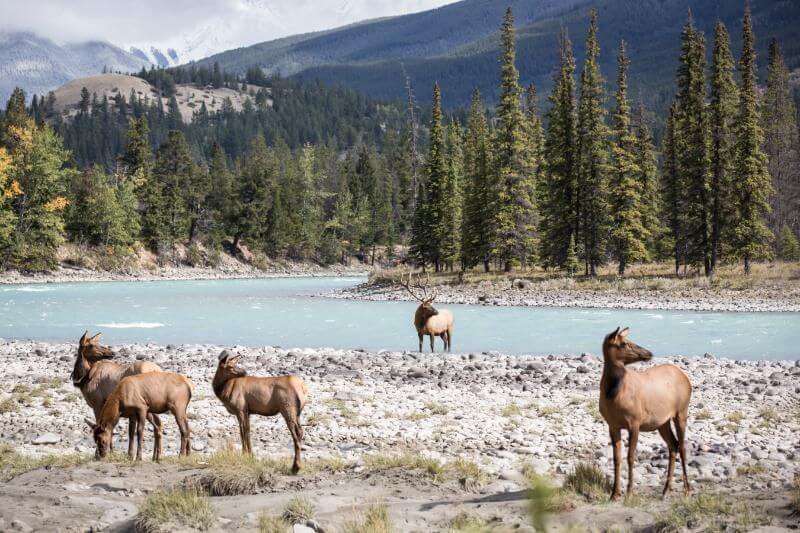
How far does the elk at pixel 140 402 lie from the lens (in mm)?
9727

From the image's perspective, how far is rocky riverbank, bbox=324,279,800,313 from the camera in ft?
129

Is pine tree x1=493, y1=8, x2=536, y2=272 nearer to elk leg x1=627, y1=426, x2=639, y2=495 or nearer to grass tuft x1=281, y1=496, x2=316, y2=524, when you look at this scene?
elk leg x1=627, y1=426, x2=639, y2=495

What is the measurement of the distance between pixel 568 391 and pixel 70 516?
38.0ft

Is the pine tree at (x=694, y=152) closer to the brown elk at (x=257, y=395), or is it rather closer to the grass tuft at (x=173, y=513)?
the brown elk at (x=257, y=395)

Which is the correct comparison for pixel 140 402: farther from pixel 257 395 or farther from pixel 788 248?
pixel 788 248

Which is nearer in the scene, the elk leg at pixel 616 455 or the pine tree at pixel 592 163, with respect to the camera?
the elk leg at pixel 616 455

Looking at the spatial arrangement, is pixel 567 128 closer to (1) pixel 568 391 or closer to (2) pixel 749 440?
(1) pixel 568 391

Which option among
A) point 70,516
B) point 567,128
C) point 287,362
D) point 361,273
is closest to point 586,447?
point 70,516

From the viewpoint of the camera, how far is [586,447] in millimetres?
11750

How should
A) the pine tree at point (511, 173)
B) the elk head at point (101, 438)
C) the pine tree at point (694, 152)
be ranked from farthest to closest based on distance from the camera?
the pine tree at point (511, 173), the pine tree at point (694, 152), the elk head at point (101, 438)

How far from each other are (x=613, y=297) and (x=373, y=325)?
16634 mm

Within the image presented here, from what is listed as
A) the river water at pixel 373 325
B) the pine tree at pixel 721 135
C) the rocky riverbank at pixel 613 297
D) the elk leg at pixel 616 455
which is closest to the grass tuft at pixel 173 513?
the elk leg at pixel 616 455

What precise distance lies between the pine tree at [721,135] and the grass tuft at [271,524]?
4407 centimetres

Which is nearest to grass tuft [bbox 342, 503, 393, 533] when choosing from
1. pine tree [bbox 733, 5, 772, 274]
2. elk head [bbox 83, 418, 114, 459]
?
elk head [bbox 83, 418, 114, 459]
